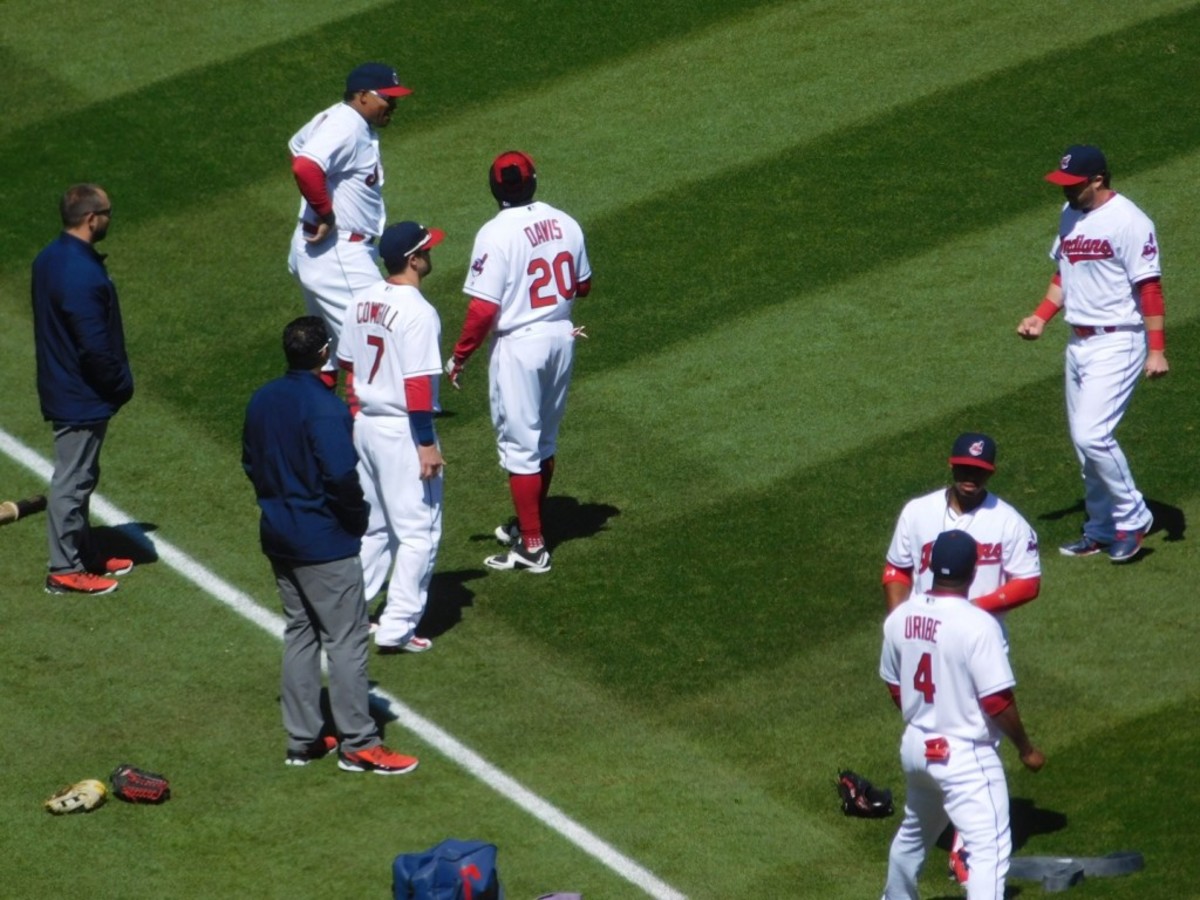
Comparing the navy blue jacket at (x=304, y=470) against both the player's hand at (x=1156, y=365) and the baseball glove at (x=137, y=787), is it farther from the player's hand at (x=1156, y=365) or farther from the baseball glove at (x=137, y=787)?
the player's hand at (x=1156, y=365)

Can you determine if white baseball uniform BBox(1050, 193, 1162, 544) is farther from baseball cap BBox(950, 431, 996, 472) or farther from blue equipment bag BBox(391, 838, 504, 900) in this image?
blue equipment bag BBox(391, 838, 504, 900)

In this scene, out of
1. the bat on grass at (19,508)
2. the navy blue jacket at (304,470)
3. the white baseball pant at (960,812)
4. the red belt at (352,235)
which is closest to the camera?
the white baseball pant at (960,812)

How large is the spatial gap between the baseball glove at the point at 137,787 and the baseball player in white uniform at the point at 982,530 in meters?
3.14

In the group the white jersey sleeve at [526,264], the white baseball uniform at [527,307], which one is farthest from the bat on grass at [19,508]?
the white jersey sleeve at [526,264]

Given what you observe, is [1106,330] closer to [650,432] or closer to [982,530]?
[982,530]

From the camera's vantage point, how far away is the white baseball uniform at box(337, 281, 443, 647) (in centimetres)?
883

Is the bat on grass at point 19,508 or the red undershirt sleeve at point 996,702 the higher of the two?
the bat on grass at point 19,508

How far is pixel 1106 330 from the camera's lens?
9.66 m

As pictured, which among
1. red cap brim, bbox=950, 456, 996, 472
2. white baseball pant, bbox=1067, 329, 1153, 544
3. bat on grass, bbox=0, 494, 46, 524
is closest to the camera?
red cap brim, bbox=950, 456, 996, 472

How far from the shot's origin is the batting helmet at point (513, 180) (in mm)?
9711

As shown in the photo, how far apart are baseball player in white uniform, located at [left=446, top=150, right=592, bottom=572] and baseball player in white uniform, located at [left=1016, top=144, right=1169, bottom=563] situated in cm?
234

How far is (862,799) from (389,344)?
2.97 m

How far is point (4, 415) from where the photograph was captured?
11.7m

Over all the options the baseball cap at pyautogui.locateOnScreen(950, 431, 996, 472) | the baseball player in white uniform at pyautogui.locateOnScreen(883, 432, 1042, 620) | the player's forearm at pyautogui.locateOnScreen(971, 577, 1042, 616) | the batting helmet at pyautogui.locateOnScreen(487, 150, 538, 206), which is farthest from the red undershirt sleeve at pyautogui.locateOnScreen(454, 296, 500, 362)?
the player's forearm at pyautogui.locateOnScreen(971, 577, 1042, 616)
